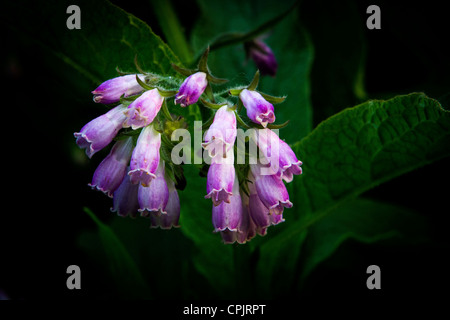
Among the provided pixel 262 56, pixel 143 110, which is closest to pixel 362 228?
pixel 262 56

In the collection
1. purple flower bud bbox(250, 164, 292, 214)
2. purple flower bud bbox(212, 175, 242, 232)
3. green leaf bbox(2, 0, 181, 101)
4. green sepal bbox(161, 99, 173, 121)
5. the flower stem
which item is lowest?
purple flower bud bbox(212, 175, 242, 232)

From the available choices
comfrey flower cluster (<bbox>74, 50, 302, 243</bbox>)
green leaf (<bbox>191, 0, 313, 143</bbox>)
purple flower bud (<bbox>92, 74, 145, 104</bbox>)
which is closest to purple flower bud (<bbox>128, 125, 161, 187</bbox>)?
comfrey flower cluster (<bbox>74, 50, 302, 243</bbox>)

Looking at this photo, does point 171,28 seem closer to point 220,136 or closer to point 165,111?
point 165,111

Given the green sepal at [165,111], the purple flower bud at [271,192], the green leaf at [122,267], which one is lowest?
the green leaf at [122,267]

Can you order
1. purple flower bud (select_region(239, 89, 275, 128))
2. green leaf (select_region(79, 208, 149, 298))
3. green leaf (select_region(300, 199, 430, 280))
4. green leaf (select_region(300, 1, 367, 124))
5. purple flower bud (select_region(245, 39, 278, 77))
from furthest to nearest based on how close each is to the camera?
green leaf (select_region(300, 1, 367, 124)) → purple flower bud (select_region(245, 39, 278, 77)) → green leaf (select_region(300, 199, 430, 280)) → green leaf (select_region(79, 208, 149, 298)) → purple flower bud (select_region(239, 89, 275, 128))

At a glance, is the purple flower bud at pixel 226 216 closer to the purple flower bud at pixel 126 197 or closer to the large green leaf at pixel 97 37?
the purple flower bud at pixel 126 197

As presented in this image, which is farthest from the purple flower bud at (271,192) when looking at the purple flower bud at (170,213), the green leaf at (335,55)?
the green leaf at (335,55)

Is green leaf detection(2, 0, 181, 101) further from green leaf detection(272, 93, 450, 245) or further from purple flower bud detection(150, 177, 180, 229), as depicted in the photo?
green leaf detection(272, 93, 450, 245)
